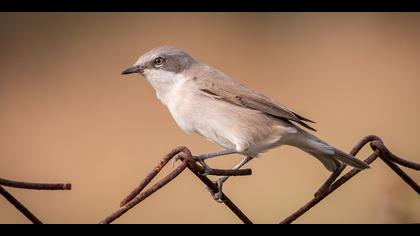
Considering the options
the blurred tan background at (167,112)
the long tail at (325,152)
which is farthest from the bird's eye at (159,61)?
the blurred tan background at (167,112)

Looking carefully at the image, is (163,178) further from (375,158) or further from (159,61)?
(159,61)

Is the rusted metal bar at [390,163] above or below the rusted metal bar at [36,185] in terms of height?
below

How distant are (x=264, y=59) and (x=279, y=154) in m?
1.82

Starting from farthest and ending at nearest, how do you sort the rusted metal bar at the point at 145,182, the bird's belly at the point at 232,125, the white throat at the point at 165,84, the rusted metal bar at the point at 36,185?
the white throat at the point at 165,84, the bird's belly at the point at 232,125, the rusted metal bar at the point at 145,182, the rusted metal bar at the point at 36,185

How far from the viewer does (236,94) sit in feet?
9.80

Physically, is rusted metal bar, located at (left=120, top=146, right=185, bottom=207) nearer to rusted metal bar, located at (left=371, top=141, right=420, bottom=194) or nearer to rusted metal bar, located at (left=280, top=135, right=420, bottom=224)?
rusted metal bar, located at (left=280, top=135, right=420, bottom=224)

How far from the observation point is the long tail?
231cm

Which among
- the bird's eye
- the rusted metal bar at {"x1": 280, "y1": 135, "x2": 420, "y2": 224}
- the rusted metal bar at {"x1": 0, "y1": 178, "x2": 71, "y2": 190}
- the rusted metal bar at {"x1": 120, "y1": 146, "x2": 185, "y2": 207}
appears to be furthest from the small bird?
Result: the rusted metal bar at {"x1": 0, "y1": 178, "x2": 71, "y2": 190}

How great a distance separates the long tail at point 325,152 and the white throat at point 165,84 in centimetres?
52

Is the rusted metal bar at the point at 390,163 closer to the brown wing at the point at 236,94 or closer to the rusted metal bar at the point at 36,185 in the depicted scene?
the rusted metal bar at the point at 36,185

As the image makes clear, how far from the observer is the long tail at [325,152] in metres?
2.31

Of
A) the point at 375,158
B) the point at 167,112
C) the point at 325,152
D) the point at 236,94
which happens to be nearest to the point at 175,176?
the point at 375,158

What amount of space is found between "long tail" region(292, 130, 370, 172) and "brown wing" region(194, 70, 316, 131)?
0.43 feet

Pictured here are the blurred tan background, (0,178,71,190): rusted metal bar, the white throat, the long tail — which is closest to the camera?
(0,178,71,190): rusted metal bar
